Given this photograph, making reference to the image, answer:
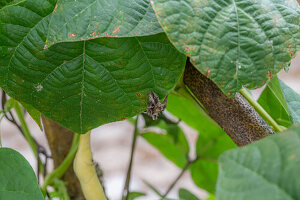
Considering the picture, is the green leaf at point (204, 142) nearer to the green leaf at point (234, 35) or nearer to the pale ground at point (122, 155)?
the green leaf at point (234, 35)

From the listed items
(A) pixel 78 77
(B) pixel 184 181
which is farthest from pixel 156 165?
(A) pixel 78 77

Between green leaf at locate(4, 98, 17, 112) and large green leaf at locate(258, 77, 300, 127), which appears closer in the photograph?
large green leaf at locate(258, 77, 300, 127)

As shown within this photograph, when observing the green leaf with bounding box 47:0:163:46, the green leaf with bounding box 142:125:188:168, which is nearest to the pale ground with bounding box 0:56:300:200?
the green leaf with bounding box 142:125:188:168

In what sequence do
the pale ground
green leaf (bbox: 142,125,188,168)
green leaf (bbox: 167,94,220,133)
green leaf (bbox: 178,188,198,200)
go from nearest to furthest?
green leaf (bbox: 178,188,198,200), green leaf (bbox: 167,94,220,133), green leaf (bbox: 142,125,188,168), the pale ground

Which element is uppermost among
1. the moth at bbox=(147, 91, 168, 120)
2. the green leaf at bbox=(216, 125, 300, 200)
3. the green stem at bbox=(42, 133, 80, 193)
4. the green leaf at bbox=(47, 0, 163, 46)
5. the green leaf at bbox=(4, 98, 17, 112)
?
the green leaf at bbox=(47, 0, 163, 46)

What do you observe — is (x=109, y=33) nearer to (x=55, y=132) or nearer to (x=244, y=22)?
(x=244, y=22)

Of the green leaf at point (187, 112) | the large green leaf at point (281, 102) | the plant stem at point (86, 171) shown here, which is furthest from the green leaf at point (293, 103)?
the plant stem at point (86, 171)

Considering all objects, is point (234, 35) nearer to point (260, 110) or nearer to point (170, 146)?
point (260, 110)

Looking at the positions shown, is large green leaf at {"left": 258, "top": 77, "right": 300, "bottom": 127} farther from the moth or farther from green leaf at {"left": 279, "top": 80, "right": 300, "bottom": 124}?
the moth
